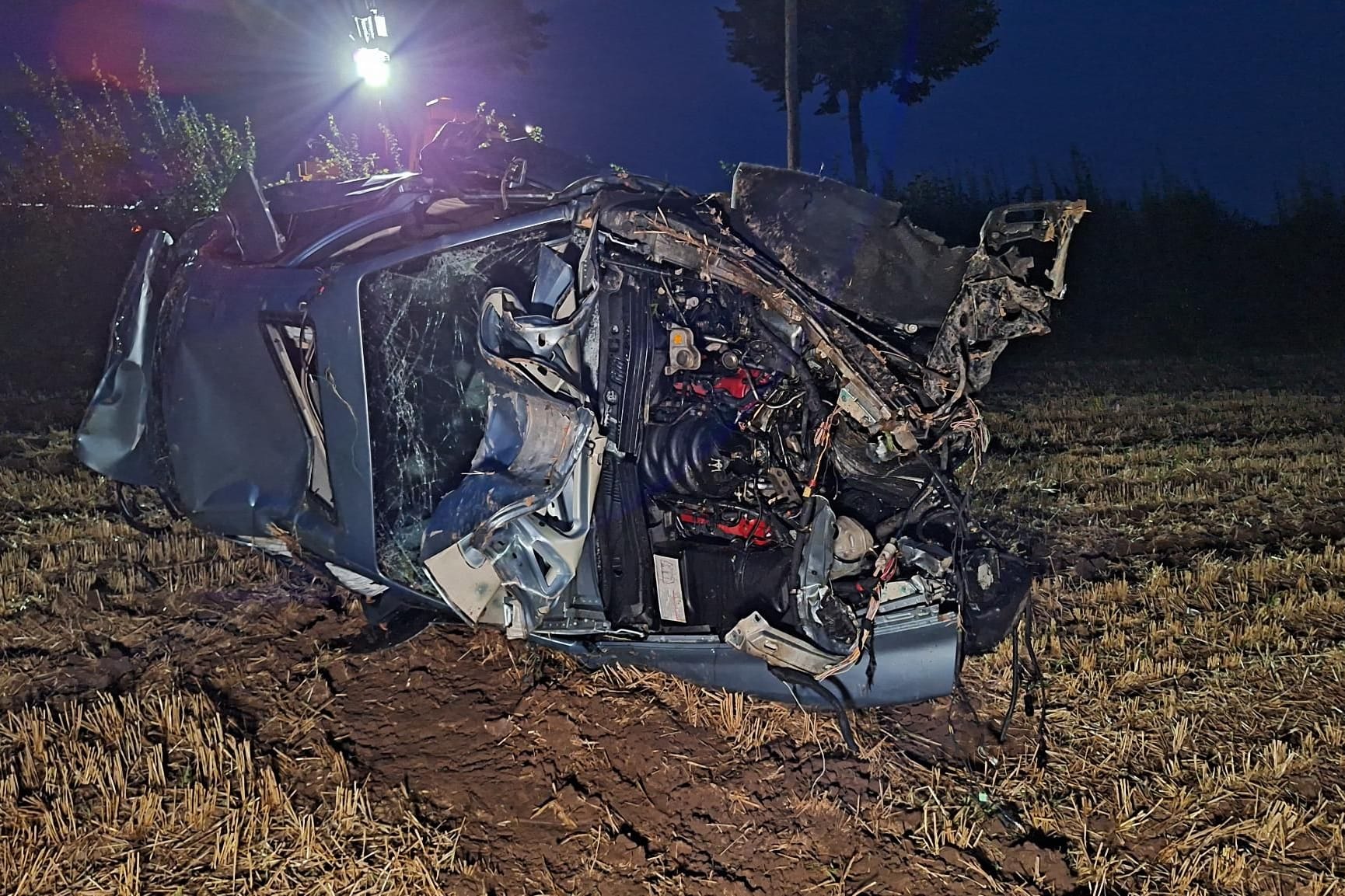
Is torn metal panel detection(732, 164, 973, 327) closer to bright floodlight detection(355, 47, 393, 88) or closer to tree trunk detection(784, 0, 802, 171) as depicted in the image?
bright floodlight detection(355, 47, 393, 88)

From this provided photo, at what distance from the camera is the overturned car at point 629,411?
9.55 feet

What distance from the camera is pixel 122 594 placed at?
4324 millimetres

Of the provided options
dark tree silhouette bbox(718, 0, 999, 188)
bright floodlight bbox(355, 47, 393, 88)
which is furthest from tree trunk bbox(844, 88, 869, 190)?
bright floodlight bbox(355, 47, 393, 88)

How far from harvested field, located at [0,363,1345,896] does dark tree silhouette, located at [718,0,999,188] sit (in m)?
15.5

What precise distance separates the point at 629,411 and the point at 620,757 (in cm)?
127

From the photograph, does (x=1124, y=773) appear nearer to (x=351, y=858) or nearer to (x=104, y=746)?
(x=351, y=858)

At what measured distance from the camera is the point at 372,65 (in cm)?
941

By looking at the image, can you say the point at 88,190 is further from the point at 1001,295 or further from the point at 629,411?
the point at 1001,295

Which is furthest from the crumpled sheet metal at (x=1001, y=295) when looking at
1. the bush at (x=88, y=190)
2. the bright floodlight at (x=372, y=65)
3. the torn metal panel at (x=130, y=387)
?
the bush at (x=88, y=190)

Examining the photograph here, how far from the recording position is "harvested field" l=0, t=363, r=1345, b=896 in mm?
2594

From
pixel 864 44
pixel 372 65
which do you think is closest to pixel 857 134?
pixel 864 44

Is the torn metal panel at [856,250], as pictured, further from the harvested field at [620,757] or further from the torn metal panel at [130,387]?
the torn metal panel at [130,387]

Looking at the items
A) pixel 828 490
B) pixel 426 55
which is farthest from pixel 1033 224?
pixel 426 55

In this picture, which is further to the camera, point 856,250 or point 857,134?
point 857,134
